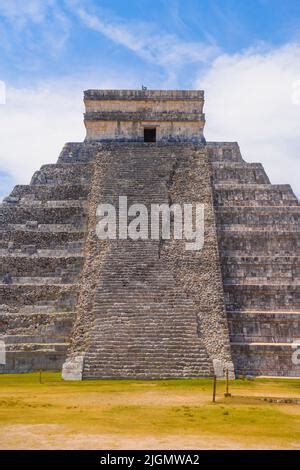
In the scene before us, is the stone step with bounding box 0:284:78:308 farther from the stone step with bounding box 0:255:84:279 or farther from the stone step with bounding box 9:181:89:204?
the stone step with bounding box 9:181:89:204

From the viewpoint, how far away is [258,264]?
18062 mm

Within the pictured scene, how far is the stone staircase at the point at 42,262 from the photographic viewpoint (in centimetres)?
1555

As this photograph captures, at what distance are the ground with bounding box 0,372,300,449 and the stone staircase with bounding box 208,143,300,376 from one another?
1.88 meters

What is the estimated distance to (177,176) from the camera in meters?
21.3

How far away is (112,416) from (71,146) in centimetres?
1655

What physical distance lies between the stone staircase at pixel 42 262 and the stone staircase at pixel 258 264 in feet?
14.0

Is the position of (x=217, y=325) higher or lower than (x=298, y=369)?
higher

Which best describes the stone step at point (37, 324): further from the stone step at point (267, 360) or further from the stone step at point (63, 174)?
the stone step at point (63, 174)

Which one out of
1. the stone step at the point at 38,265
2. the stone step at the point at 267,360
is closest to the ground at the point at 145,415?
the stone step at the point at 267,360

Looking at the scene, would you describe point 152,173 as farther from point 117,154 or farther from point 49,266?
point 49,266

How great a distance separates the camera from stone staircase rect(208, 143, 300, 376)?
15656 millimetres

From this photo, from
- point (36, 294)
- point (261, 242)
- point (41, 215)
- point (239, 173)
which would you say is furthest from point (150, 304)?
point (239, 173)

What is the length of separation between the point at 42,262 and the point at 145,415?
9828 mm
